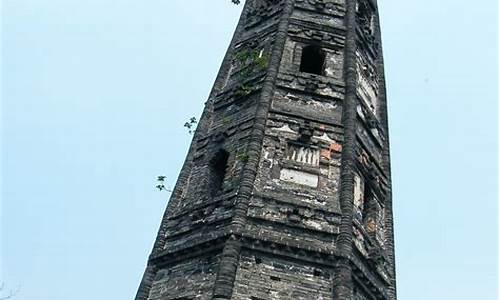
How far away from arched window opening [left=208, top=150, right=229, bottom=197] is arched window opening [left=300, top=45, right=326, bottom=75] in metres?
2.87

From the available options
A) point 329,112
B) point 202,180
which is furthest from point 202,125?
point 329,112

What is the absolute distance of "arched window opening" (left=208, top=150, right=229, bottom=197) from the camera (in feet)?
37.4

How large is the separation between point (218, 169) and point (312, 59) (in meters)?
3.46

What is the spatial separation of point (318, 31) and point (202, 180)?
449 centimetres

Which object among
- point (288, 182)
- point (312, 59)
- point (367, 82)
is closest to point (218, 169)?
point (288, 182)

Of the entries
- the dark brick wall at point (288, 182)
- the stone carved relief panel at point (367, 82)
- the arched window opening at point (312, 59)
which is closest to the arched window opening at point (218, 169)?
the dark brick wall at point (288, 182)

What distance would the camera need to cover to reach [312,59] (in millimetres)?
13633

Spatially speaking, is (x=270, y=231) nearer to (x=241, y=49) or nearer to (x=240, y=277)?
(x=240, y=277)

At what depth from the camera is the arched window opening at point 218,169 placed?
37.4 ft

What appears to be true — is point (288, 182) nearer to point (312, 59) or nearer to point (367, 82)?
point (312, 59)

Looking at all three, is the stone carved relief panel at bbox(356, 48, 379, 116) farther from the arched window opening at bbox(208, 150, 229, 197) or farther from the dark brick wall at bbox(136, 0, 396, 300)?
the arched window opening at bbox(208, 150, 229, 197)

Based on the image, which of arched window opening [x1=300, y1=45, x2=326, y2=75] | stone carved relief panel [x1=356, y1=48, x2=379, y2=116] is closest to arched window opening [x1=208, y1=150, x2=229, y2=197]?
arched window opening [x1=300, y1=45, x2=326, y2=75]

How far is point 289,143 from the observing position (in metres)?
11.3

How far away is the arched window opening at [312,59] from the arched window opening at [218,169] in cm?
287
